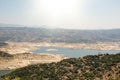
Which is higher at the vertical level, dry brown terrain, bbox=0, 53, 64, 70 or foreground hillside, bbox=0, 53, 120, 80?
foreground hillside, bbox=0, 53, 120, 80

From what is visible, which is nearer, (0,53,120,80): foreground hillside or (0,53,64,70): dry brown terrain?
(0,53,120,80): foreground hillside

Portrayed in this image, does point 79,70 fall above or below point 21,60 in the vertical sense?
above

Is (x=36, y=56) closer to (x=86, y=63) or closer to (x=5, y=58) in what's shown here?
(x=5, y=58)

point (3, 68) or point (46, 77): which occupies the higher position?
point (46, 77)

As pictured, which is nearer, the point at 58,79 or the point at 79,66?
the point at 58,79

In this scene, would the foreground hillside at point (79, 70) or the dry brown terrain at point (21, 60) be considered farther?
the dry brown terrain at point (21, 60)

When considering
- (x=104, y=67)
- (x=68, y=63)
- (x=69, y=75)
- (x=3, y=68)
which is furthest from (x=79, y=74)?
(x=3, y=68)

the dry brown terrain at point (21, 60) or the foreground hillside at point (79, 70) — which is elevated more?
the foreground hillside at point (79, 70)

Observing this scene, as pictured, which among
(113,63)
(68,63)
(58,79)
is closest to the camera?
(58,79)
